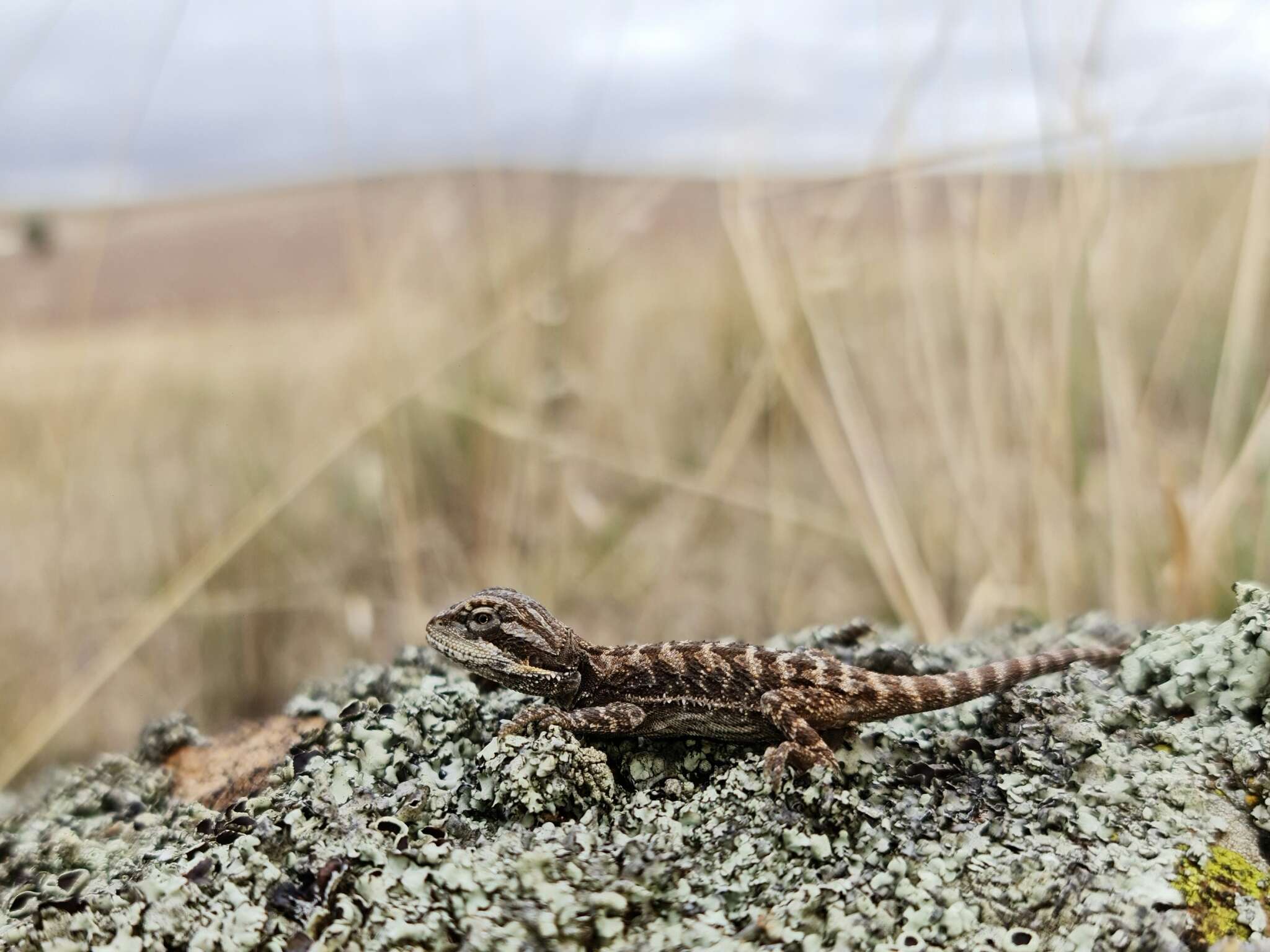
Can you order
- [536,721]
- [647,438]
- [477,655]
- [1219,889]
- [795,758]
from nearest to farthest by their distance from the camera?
1. [1219,889]
2. [795,758]
3. [536,721]
4. [477,655]
5. [647,438]

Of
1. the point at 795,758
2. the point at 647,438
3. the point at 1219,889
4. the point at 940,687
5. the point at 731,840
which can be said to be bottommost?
the point at 1219,889

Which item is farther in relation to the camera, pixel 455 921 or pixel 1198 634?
pixel 1198 634

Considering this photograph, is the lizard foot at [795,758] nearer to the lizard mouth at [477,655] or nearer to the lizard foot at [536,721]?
the lizard foot at [536,721]

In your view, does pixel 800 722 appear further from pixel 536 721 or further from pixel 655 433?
pixel 655 433

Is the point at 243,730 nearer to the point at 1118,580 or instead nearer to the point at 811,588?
the point at 1118,580

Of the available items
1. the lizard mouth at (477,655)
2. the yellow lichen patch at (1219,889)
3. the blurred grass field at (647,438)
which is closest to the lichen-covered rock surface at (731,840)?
the yellow lichen patch at (1219,889)

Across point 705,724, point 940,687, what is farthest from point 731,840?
point 940,687

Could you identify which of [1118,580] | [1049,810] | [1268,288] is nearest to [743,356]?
[1118,580]
